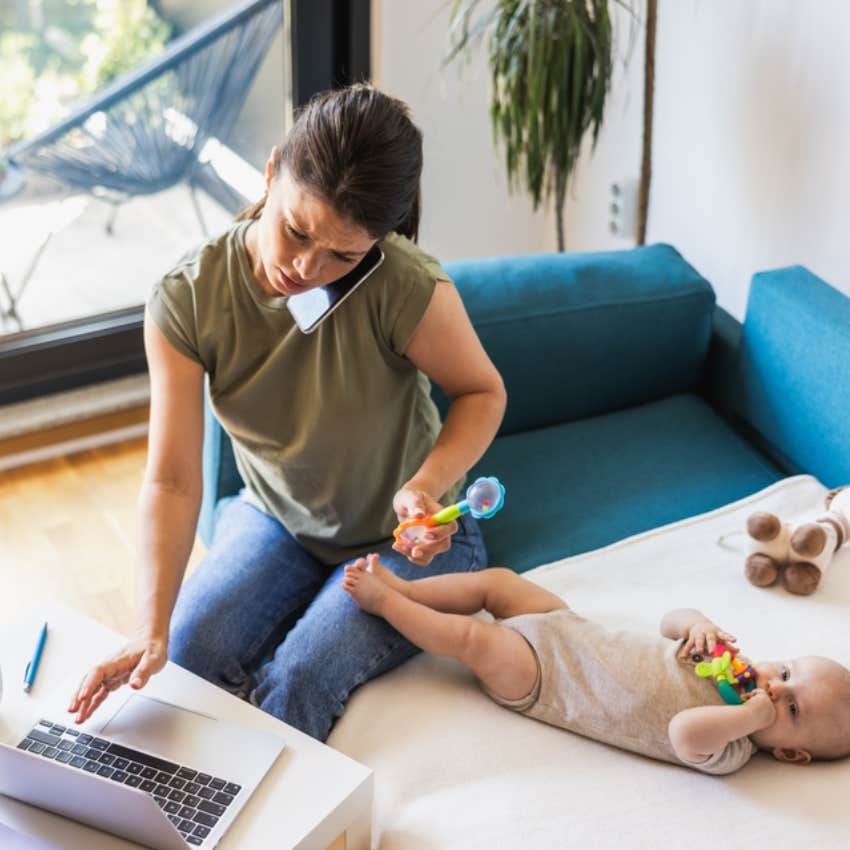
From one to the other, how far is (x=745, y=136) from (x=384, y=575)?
49.9 inches

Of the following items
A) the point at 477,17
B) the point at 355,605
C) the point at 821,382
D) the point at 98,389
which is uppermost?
the point at 477,17

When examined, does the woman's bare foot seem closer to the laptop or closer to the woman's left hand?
the woman's left hand

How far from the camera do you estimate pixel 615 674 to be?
1.51 meters

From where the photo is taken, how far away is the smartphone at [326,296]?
1.50m

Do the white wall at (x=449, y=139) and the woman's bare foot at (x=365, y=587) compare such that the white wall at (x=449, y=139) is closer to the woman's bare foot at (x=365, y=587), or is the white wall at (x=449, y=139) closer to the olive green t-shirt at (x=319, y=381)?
the olive green t-shirt at (x=319, y=381)

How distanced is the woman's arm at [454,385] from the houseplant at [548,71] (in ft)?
2.85

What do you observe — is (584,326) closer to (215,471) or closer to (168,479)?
(215,471)

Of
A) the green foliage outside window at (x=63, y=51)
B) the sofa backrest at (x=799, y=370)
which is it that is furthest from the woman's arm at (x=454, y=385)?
the green foliage outside window at (x=63, y=51)

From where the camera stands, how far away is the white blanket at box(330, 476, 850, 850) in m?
1.35

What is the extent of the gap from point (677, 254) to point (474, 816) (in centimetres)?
126

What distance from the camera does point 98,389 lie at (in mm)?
2859

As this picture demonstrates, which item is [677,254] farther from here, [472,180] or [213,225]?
[213,225]

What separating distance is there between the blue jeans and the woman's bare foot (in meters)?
0.03

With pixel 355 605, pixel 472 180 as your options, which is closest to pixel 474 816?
pixel 355 605
